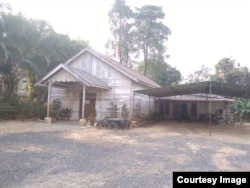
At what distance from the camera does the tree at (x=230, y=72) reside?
119 ft

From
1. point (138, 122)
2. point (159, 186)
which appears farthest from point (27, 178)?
point (138, 122)

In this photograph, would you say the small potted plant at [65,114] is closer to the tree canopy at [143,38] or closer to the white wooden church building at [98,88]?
the white wooden church building at [98,88]

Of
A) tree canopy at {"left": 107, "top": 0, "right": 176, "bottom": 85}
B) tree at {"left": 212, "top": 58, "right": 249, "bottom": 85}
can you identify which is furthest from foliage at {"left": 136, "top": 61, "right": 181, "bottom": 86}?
tree at {"left": 212, "top": 58, "right": 249, "bottom": 85}

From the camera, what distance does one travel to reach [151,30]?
37.0m

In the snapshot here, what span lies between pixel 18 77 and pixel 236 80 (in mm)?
28425

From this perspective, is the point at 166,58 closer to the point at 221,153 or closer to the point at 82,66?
the point at 82,66

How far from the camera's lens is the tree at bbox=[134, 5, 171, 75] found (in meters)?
36.8

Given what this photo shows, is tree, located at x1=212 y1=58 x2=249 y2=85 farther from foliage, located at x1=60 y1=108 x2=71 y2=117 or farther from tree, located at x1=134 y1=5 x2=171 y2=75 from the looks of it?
foliage, located at x1=60 y1=108 x2=71 y2=117

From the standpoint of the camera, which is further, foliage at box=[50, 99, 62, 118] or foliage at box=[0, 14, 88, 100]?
foliage at box=[0, 14, 88, 100]

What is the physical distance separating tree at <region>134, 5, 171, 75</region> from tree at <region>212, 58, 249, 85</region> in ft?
30.4

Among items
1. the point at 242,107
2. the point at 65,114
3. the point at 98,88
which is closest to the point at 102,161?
the point at 98,88

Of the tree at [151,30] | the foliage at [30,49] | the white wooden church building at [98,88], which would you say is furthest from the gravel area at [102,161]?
the tree at [151,30]

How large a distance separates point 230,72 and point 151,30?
12.4 metres

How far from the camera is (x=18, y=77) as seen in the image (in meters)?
21.7
